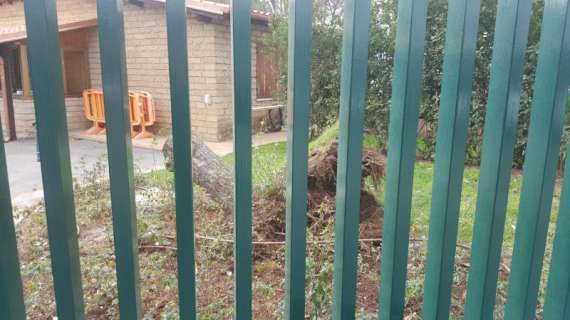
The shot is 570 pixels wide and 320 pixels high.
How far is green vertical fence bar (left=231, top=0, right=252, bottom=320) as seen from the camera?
103 centimetres

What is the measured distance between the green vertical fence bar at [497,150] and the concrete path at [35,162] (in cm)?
369

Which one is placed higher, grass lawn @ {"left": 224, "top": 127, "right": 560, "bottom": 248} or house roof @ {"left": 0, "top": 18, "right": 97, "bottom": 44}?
house roof @ {"left": 0, "top": 18, "right": 97, "bottom": 44}

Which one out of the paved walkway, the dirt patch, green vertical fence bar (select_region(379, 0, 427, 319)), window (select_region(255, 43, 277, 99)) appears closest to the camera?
green vertical fence bar (select_region(379, 0, 427, 319))

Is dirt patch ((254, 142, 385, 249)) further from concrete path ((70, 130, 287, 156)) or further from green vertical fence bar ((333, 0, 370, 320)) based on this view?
concrete path ((70, 130, 287, 156))

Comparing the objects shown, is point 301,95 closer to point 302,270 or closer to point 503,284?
point 302,270

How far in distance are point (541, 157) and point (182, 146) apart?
1.11 meters

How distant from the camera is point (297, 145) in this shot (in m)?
1.13

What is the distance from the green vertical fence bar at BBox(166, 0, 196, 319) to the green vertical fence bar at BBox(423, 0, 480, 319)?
720mm

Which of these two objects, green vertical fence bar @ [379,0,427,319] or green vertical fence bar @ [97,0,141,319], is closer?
green vertical fence bar @ [97,0,141,319]

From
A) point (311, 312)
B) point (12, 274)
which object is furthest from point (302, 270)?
point (311, 312)

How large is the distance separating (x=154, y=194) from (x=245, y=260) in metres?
3.21

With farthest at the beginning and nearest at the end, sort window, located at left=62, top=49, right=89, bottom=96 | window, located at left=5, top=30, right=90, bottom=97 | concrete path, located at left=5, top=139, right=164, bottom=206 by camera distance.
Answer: window, located at left=62, top=49, right=89, bottom=96
window, located at left=5, top=30, right=90, bottom=97
concrete path, located at left=5, top=139, right=164, bottom=206

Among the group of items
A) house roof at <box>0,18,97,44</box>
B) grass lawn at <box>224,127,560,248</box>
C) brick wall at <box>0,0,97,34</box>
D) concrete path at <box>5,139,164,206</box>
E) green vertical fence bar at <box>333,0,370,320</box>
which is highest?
brick wall at <box>0,0,97,34</box>

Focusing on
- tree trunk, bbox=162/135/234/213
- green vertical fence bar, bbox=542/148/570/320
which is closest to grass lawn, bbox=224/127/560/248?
tree trunk, bbox=162/135/234/213
